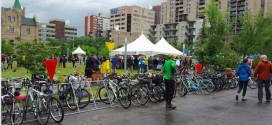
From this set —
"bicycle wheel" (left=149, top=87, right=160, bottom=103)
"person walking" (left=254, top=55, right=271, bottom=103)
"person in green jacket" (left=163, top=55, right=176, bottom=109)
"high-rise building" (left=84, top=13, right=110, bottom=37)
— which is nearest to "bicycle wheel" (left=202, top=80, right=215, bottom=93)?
"person walking" (left=254, top=55, right=271, bottom=103)

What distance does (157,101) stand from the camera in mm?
11094

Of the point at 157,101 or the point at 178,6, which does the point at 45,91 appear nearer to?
the point at 157,101

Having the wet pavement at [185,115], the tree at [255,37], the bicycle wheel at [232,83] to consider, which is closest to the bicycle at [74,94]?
the wet pavement at [185,115]

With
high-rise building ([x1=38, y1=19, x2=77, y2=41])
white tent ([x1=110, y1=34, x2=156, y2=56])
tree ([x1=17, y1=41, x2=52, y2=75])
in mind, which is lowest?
tree ([x1=17, y1=41, x2=52, y2=75])

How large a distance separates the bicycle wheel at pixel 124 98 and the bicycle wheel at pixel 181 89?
369 cm

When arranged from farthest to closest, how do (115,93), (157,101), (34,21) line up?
(34,21) < (157,101) < (115,93)

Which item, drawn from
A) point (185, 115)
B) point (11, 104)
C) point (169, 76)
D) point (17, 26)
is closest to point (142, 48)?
point (169, 76)

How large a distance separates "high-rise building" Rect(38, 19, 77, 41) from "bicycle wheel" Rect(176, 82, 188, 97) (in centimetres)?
13349

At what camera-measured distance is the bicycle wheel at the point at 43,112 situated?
7297mm

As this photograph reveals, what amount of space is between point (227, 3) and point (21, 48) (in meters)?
102

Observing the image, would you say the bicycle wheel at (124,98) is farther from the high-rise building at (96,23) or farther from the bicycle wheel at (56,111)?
the high-rise building at (96,23)

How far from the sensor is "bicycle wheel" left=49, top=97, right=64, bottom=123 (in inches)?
288

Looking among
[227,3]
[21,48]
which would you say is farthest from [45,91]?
[227,3]

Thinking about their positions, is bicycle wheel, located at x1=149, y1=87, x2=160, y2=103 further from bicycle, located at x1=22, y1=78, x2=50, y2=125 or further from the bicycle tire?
the bicycle tire
